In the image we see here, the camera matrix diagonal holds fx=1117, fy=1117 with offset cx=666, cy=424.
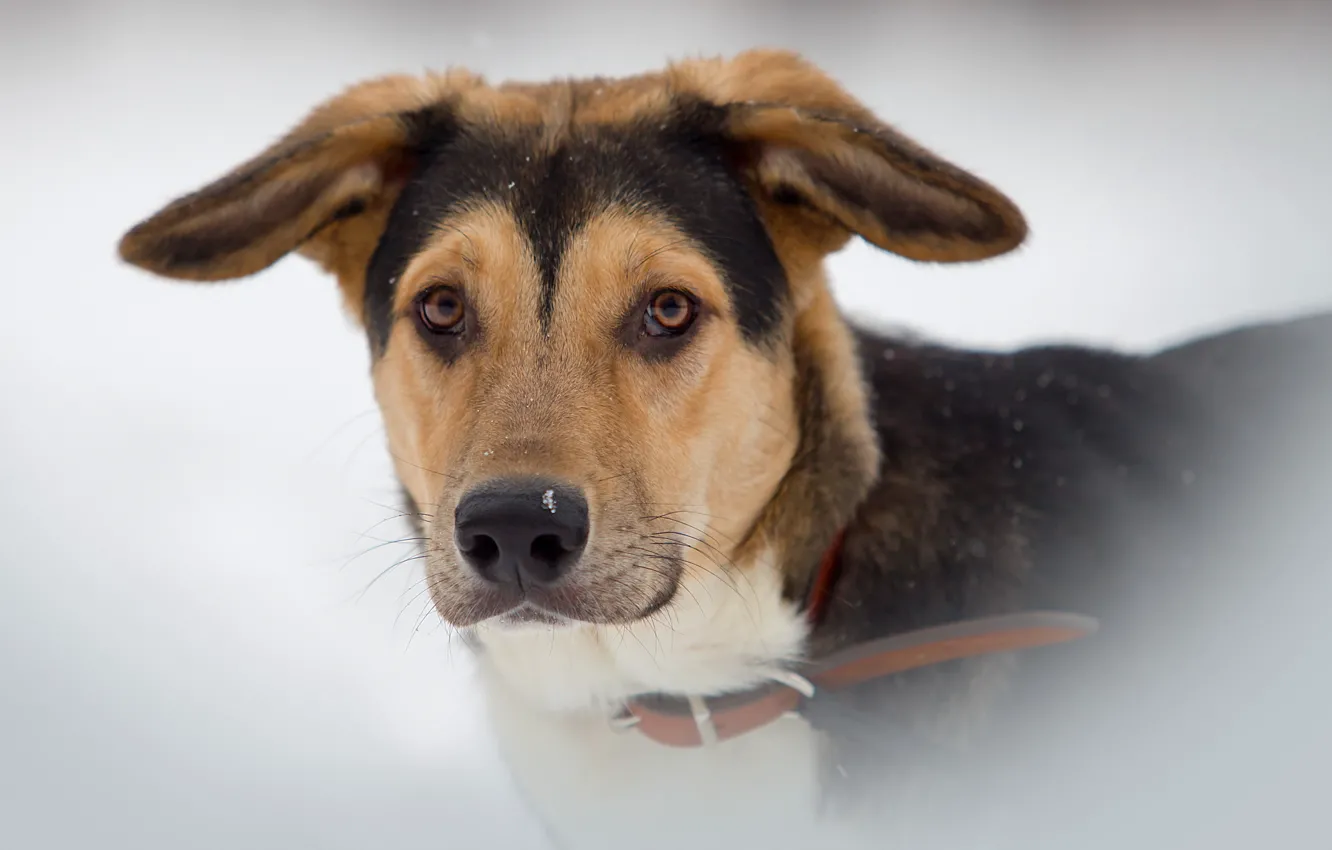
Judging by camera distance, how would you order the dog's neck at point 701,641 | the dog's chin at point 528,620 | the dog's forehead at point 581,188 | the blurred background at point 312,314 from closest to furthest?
the dog's chin at point 528,620 → the dog's forehead at point 581,188 → the dog's neck at point 701,641 → the blurred background at point 312,314

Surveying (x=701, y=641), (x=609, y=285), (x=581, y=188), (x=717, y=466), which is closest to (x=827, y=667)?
(x=701, y=641)

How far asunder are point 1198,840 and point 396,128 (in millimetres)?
2567

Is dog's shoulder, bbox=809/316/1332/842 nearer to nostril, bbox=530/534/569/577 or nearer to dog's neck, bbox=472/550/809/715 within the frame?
dog's neck, bbox=472/550/809/715

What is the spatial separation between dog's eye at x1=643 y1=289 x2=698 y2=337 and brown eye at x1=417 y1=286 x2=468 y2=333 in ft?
1.42

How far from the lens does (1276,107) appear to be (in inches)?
249

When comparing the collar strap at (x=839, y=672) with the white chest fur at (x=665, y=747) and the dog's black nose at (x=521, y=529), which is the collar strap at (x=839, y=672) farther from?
the dog's black nose at (x=521, y=529)

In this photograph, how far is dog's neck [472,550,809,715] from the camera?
8.68 ft

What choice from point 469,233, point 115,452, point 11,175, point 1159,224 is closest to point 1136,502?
point 469,233

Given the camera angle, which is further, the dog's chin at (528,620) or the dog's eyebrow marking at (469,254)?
the dog's eyebrow marking at (469,254)

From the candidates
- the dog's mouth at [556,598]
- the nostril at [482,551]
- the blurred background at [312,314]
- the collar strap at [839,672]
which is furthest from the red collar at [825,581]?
the blurred background at [312,314]

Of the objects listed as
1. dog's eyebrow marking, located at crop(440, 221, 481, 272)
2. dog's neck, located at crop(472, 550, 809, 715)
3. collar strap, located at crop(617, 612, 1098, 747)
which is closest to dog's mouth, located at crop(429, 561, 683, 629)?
dog's neck, located at crop(472, 550, 809, 715)

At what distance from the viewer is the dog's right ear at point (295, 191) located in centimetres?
254

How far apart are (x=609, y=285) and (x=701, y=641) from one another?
0.87m

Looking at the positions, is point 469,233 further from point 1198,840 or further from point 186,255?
point 1198,840
